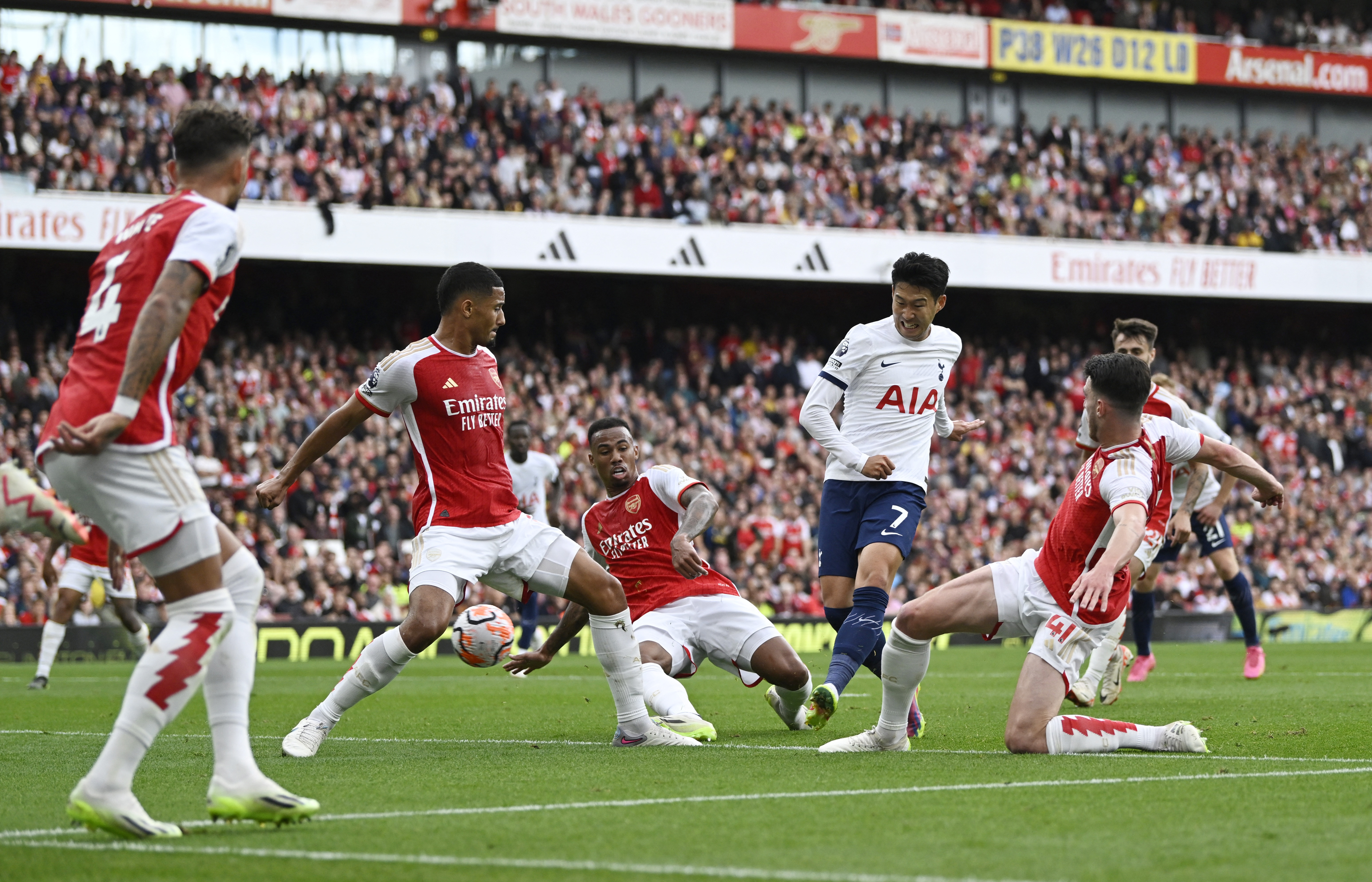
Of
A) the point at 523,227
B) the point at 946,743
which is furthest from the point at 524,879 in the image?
the point at 523,227

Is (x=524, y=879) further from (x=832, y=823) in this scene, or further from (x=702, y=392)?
(x=702, y=392)

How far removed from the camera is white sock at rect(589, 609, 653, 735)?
26.8ft

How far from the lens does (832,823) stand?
518cm

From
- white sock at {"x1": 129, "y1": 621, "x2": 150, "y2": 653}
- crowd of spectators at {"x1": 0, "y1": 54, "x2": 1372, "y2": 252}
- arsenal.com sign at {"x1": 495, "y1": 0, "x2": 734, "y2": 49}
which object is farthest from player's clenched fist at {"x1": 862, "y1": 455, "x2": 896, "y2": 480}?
arsenal.com sign at {"x1": 495, "y1": 0, "x2": 734, "y2": 49}

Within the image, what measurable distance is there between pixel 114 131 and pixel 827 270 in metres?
12.8

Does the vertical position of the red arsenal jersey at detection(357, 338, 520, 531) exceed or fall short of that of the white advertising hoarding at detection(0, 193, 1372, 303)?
it falls short

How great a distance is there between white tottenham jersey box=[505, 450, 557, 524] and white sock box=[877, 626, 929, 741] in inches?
405

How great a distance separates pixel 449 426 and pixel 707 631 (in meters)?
2.21

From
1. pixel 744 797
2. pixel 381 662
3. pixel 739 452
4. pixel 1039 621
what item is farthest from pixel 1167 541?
pixel 739 452

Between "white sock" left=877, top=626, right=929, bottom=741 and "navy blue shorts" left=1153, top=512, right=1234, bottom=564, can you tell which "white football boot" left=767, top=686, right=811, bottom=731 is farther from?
"navy blue shorts" left=1153, top=512, right=1234, bottom=564

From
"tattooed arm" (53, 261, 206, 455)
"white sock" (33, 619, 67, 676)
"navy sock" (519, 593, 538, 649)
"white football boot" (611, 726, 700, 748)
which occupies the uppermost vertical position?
"tattooed arm" (53, 261, 206, 455)

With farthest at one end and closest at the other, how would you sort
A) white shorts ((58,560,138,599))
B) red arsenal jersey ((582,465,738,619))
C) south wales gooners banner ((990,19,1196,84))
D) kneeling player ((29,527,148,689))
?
south wales gooners banner ((990,19,1196,84)) → white shorts ((58,560,138,599)) → kneeling player ((29,527,148,689)) → red arsenal jersey ((582,465,738,619))

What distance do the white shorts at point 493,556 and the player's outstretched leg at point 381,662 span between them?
0.09m

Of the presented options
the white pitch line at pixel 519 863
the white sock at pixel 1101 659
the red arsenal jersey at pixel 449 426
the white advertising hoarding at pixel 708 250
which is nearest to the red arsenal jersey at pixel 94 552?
the red arsenal jersey at pixel 449 426
